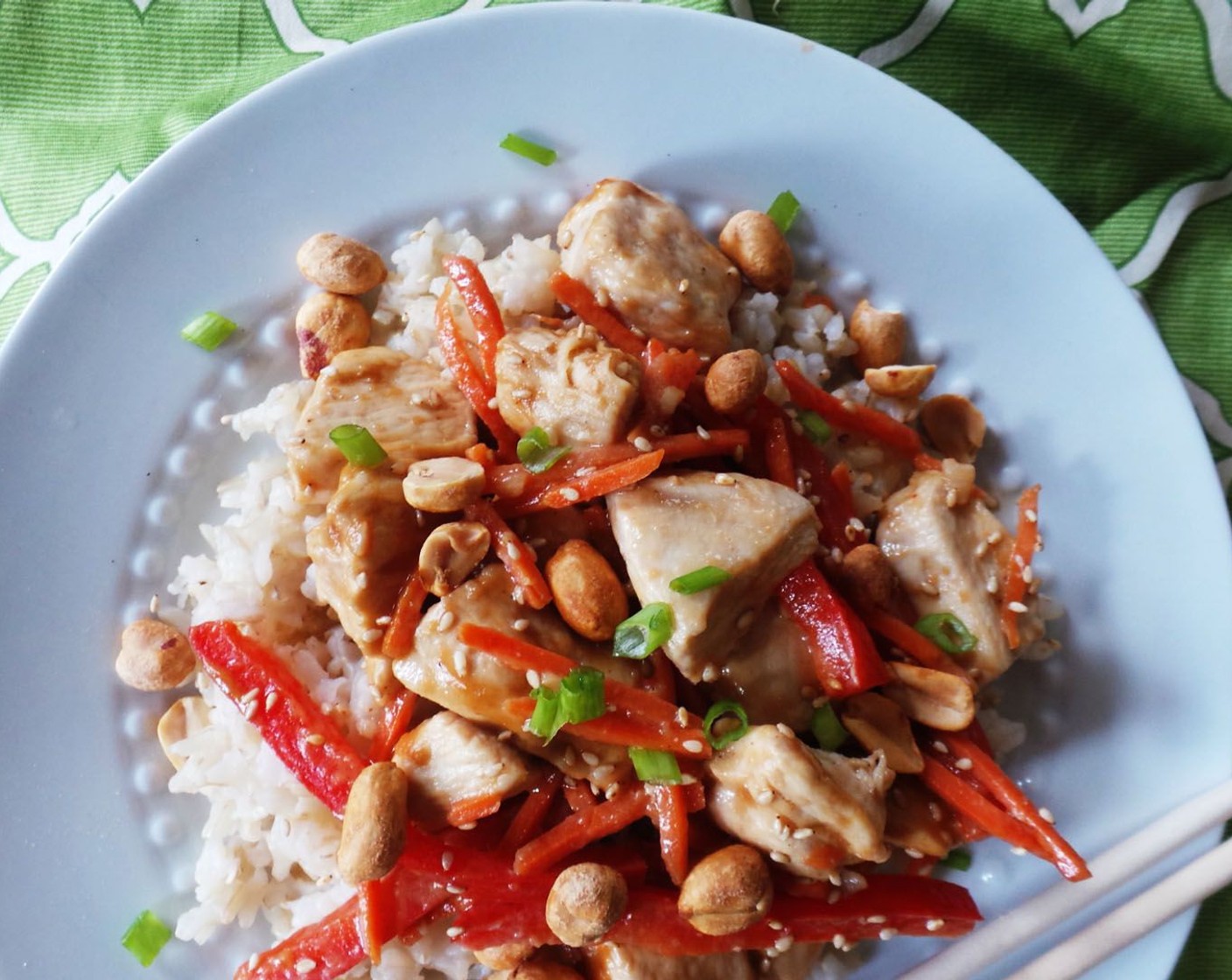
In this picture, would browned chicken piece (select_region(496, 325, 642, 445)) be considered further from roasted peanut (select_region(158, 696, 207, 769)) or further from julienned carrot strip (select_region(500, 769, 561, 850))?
roasted peanut (select_region(158, 696, 207, 769))

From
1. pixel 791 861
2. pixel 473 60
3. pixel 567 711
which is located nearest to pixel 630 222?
pixel 473 60

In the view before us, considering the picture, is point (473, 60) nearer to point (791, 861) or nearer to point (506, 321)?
point (506, 321)

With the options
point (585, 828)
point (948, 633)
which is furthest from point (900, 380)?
point (585, 828)

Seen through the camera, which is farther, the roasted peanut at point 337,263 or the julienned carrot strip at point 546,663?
the roasted peanut at point 337,263

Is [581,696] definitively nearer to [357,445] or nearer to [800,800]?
[800,800]

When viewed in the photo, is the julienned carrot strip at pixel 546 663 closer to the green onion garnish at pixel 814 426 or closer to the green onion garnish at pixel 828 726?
the green onion garnish at pixel 828 726

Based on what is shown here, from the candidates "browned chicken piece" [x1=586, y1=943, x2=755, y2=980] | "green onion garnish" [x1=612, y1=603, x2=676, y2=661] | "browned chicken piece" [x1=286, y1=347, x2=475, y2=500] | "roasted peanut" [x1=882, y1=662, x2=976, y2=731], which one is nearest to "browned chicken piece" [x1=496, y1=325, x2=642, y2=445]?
"browned chicken piece" [x1=286, y1=347, x2=475, y2=500]

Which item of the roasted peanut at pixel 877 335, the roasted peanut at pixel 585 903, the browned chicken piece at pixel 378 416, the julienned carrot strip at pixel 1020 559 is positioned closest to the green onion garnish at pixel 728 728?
the roasted peanut at pixel 585 903
